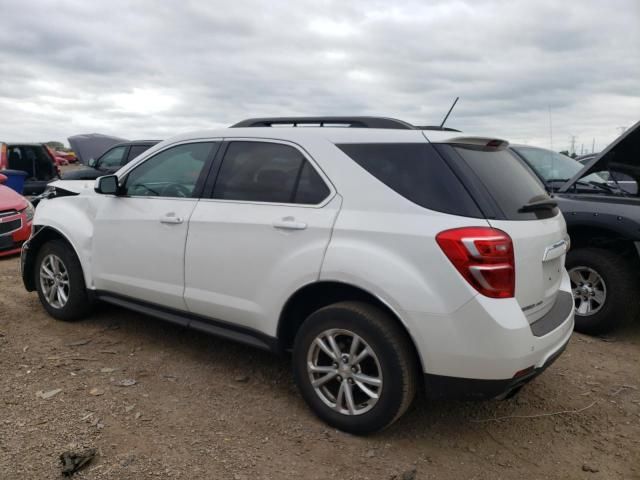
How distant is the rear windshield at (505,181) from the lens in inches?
109

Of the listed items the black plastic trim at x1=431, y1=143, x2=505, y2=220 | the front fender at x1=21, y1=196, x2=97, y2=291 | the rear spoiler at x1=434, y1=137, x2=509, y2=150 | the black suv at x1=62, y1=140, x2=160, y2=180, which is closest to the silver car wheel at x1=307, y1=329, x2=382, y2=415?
the black plastic trim at x1=431, y1=143, x2=505, y2=220

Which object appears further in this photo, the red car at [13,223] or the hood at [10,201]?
the hood at [10,201]

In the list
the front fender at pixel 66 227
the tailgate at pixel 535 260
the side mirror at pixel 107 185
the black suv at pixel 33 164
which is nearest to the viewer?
the tailgate at pixel 535 260

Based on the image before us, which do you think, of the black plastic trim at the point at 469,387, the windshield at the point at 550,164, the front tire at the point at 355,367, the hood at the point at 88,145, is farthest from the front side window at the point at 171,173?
the hood at the point at 88,145

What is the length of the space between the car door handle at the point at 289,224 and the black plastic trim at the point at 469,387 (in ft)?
3.44

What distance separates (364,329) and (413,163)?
2.99 ft

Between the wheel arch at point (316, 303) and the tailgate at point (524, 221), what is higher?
the tailgate at point (524, 221)

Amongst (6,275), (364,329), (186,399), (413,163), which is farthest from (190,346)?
(6,275)

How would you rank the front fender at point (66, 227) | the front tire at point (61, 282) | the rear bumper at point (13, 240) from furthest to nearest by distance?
the rear bumper at point (13, 240), the front tire at point (61, 282), the front fender at point (66, 227)

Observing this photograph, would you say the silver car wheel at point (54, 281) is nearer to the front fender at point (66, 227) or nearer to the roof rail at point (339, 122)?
the front fender at point (66, 227)

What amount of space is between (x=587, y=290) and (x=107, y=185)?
13.6ft

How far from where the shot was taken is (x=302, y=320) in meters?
3.25

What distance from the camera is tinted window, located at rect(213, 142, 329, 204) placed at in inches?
123

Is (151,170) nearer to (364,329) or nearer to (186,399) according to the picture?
(186,399)
